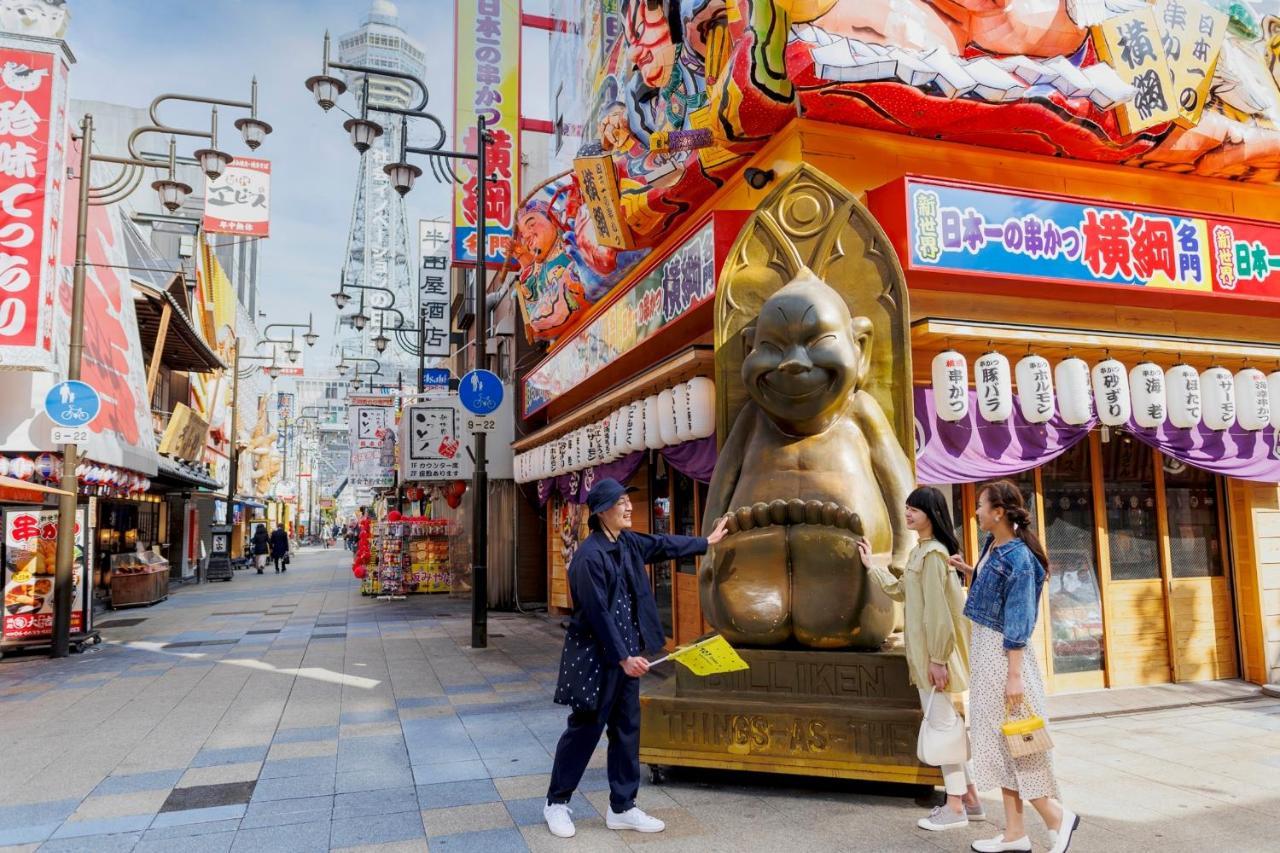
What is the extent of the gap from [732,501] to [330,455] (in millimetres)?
Result: 99976

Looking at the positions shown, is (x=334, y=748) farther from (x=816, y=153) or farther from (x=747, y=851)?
(x=816, y=153)

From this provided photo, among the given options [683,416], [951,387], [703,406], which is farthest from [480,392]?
[951,387]

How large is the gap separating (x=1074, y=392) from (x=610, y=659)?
4940 mm

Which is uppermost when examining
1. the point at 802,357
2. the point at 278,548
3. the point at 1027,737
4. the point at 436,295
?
the point at 436,295

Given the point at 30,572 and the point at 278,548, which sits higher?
the point at 30,572

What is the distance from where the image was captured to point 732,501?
637 cm

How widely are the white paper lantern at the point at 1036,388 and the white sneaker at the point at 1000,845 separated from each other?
12.5ft

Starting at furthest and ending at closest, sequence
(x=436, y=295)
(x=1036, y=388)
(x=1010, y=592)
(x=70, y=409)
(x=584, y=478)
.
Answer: (x=436, y=295), (x=584, y=478), (x=70, y=409), (x=1036, y=388), (x=1010, y=592)

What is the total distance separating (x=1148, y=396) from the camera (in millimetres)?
7379

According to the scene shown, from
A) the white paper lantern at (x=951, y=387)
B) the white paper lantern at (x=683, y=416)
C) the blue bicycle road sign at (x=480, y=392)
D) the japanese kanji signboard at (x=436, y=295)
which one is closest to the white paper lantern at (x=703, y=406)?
the white paper lantern at (x=683, y=416)

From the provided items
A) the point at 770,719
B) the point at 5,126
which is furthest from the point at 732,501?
the point at 5,126

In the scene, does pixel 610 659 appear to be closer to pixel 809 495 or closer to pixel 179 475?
pixel 809 495

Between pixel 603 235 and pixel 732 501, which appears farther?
Result: pixel 603 235

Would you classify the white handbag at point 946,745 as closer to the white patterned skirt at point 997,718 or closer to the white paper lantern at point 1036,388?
the white patterned skirt at point 997,718
